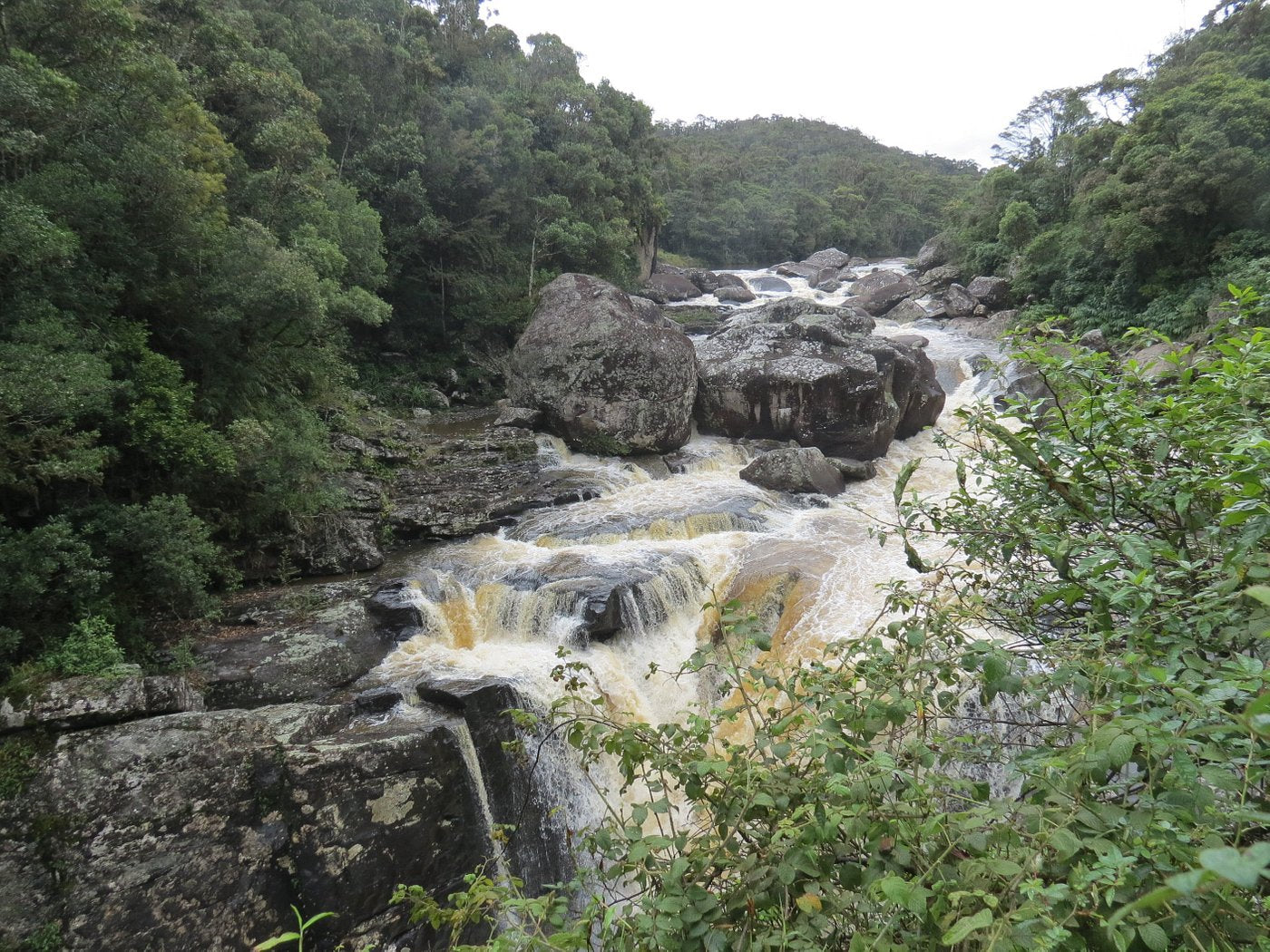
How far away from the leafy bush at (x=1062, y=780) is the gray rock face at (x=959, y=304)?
2743 centimetres

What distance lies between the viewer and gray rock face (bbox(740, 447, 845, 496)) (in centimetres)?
1313

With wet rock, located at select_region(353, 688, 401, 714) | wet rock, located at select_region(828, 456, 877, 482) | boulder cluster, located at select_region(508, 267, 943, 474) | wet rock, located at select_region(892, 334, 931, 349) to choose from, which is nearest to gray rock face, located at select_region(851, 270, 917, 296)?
wet rock, located at select_region(892, 334, 931, 349)

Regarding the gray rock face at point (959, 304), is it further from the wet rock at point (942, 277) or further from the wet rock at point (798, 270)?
the wet rock at point (798, 270)

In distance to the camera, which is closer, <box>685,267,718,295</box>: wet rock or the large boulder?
the large boulder

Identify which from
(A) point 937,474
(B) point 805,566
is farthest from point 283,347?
(A) point 937,474

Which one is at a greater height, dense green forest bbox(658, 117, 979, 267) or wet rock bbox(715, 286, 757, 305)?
dense green forest bbox(658, 117, 979, 267)

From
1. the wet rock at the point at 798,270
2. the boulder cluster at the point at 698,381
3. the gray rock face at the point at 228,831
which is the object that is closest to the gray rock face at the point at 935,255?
the wet rock at the point at 798,270

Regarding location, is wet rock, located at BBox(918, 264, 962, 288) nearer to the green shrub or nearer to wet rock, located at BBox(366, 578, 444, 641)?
wet rock, located at BBox(366, 578, 444, 641)

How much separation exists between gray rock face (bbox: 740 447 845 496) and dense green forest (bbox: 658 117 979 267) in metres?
31.0

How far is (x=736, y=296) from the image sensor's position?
3316 cm

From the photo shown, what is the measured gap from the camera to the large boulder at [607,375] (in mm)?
15516

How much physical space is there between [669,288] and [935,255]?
16.3 metres

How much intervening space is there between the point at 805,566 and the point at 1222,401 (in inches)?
302

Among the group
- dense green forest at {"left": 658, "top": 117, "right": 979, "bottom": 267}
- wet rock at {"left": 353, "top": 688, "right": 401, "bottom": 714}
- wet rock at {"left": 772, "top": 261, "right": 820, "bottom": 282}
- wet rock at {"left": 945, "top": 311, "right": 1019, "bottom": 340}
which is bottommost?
wet rock at {"left": 353, "top": 688, "right": 401, "bottom": 714}
